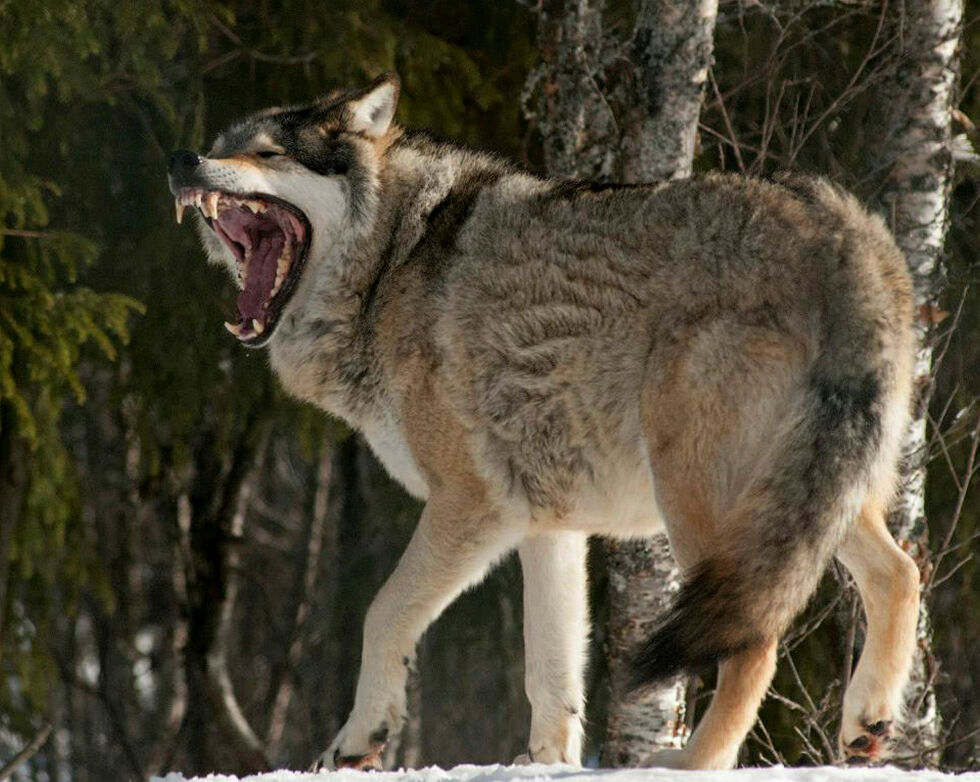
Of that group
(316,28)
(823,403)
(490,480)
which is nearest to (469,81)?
(316,28)

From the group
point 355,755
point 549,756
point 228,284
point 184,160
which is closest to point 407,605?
point 355,755

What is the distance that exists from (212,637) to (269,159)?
7154mm

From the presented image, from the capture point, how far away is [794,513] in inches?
162

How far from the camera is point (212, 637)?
11633mm

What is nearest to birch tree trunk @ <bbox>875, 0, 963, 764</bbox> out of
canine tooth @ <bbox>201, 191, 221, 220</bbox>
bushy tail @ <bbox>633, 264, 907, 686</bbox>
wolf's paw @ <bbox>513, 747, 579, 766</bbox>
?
wolf's paw @ <bbox>513, 747, 579, 766</bbox>

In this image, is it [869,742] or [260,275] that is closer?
[869,742]

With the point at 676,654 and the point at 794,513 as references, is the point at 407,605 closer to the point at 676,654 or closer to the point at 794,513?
the point at 676,654

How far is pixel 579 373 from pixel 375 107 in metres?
1.41

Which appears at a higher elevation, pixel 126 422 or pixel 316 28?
pixel 316 28

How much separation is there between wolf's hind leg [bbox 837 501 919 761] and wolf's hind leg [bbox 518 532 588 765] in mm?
966

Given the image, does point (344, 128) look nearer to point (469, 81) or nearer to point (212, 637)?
point (469, 81)

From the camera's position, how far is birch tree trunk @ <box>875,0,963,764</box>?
6391mm

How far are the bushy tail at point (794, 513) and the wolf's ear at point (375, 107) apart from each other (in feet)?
6.48

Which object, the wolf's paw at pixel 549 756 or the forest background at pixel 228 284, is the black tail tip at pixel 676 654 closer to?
the wolf's paw at pixel 549 756
